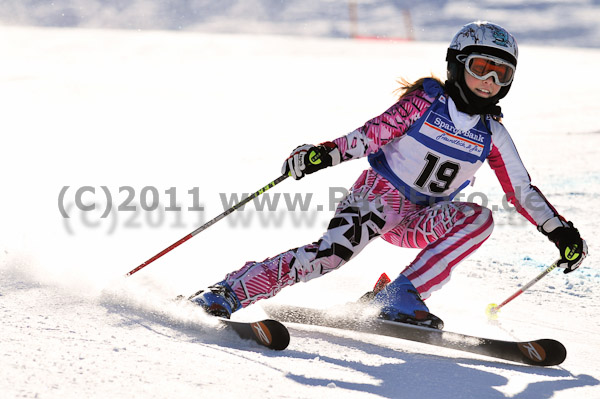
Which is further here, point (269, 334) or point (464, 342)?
point (464, 342)

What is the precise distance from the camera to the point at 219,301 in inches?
131

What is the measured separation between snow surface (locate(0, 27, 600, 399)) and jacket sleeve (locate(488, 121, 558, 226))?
0.63 m

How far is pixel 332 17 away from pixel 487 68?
23.8m

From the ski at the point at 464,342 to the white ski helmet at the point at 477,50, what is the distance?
104 centimetres

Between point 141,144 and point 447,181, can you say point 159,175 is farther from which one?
point 447,181

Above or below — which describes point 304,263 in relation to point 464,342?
above

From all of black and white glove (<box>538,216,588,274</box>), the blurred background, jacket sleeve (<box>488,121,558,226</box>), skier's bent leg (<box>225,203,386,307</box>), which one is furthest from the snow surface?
the blurred background

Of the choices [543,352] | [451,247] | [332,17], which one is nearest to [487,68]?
[451,247]

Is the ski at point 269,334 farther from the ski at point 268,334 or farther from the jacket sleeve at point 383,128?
the jacket sleeve at point 383,128

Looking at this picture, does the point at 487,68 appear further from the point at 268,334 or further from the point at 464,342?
the point at 268,334

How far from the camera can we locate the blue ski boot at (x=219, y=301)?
3320 mm

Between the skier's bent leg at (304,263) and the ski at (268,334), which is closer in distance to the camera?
the ski at (268,334)

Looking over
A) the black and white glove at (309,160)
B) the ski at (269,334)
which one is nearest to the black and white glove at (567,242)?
the black and white glove at (309,160)

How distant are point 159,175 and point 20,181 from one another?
143cm
